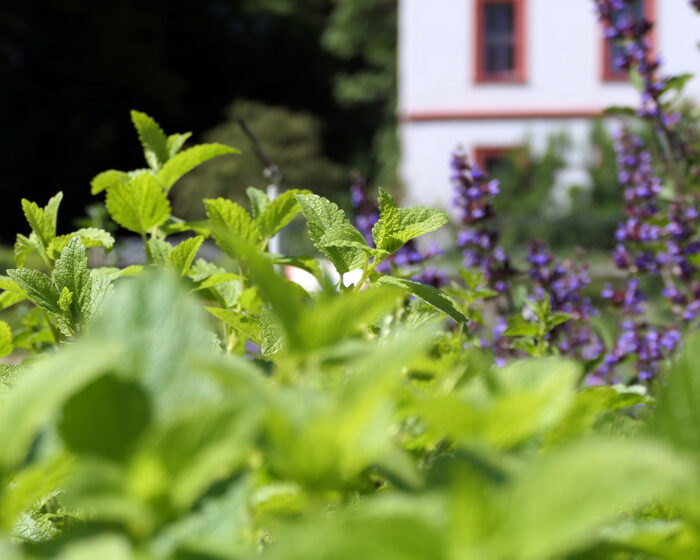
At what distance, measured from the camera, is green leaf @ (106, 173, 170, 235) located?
541mm

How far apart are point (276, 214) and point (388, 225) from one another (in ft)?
0.41

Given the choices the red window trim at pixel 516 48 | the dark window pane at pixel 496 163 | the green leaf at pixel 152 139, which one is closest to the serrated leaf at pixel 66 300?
the green leaf at pixel 152 139

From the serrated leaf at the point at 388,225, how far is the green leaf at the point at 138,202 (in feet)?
0.51

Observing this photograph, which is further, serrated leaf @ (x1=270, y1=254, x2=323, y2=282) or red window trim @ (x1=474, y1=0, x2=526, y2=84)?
red window trim @ (x1=474, y1=0, x2=526, y2=84)

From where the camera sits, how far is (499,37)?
10.6 meters

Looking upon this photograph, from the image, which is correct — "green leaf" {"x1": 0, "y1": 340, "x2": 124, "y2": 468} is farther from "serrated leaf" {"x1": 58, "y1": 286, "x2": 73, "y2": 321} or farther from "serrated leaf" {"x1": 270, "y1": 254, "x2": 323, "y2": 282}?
"serrated leaf" {"x1": 270, "y1": 254, "x2": 323, "y2": 282}

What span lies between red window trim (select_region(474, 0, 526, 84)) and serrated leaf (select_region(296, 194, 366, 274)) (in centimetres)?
1030

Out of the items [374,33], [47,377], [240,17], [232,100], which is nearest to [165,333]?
[47,377]

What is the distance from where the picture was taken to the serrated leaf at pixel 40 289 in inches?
18.5

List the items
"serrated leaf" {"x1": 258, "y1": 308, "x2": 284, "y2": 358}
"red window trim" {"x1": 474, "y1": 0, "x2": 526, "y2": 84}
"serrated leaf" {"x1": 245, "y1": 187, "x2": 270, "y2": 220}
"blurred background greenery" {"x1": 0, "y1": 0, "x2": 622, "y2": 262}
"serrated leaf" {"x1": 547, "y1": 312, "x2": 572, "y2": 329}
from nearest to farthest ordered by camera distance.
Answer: "serrated leaf" {"x1": 258, "y1": 308, "x2": 284, "y2": 358} → "serrated leaf" {"x1": 245, "y1": 187, "x2": 270, "y2": 220} → "serrated leaf" {"x1": 547, "y1": 312, "x2": 572, "y2": 329} → "red window trim" {"x1": 474, "y1": 0, "x2": 526, "y2": 84} → "blurred background greenery" {"x1": 0, "y1": 0, "x2": 622, "y2": 262}

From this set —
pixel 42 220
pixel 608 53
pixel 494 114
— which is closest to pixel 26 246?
pixel 42 220

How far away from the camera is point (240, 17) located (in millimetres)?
17781

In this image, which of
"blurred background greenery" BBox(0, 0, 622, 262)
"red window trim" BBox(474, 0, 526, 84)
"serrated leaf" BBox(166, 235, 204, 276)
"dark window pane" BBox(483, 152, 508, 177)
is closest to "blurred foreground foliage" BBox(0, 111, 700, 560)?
"serrated leaf" BBox(166, 235, 204, 276)

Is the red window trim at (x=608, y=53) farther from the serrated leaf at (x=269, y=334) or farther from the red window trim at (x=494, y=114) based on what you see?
the serrated leaf at (x=269, y=334)
